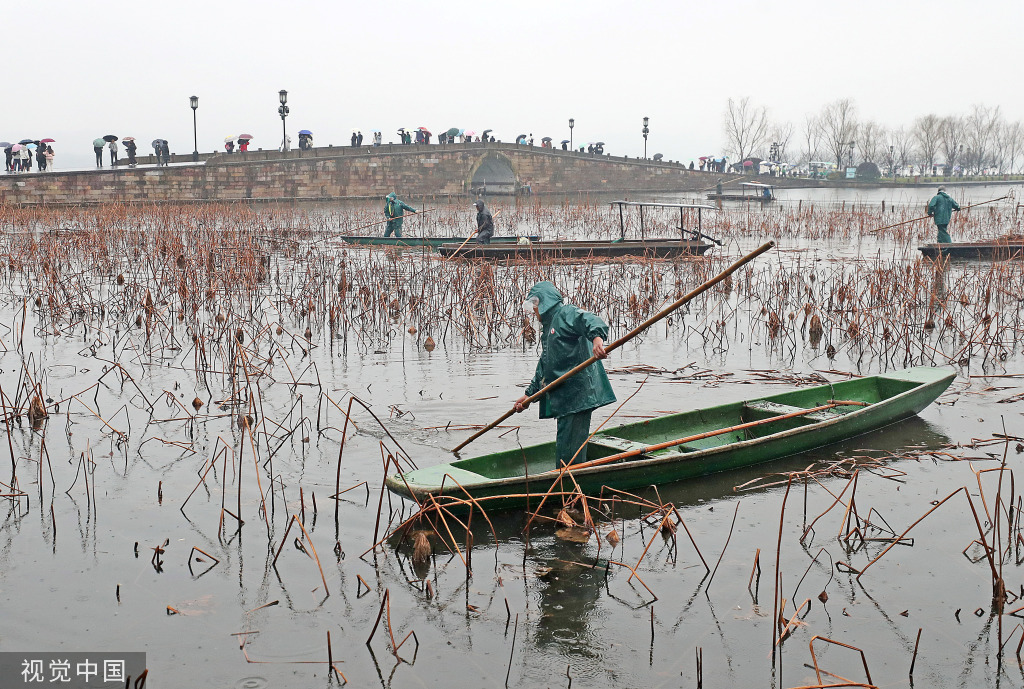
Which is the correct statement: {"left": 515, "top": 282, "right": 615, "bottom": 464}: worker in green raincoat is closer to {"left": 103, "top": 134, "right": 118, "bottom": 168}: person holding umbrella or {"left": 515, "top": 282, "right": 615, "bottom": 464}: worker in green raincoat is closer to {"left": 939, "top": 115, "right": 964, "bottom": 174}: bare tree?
{"left": 103, "top": 134, "right": 118, "bottom": 168}: person holding umbrella

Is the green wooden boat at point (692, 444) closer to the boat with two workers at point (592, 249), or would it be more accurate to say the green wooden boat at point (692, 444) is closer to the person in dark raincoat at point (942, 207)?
the boat with two workers at point (592, 249)

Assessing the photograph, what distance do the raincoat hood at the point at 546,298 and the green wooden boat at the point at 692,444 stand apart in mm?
970

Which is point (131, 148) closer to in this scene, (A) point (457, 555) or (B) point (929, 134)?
(A) point (457, 555)

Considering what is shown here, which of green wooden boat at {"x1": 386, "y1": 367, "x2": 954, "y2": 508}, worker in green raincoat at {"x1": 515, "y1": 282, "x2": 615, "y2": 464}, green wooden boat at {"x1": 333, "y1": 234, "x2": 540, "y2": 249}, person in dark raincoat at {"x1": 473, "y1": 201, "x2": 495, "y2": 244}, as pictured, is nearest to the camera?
green wooden boat at {"x1": 386, "y1": 367, "x2": 954, "y2": 508}

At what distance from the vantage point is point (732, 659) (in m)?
4.21

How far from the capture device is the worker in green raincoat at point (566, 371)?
5660 millimetres

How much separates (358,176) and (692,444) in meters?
43.6

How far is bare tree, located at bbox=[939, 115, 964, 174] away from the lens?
87.4 metres

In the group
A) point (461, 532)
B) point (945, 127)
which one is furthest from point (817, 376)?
point (945, 127)

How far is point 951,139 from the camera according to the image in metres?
91.9

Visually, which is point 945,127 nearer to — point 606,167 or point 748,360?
point 606,167

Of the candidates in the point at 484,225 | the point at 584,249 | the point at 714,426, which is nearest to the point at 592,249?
the point at 584,249

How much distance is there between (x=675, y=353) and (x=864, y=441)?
3.80 m

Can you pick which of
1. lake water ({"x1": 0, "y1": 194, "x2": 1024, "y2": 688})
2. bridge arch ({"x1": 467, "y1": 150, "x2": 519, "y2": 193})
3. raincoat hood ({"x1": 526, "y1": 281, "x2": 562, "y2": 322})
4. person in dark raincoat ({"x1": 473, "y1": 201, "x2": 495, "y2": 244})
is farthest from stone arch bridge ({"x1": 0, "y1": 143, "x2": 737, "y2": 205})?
raincoat hood ({"x1": 526, "y1": 281, "x2": 562, "y2": 322})
